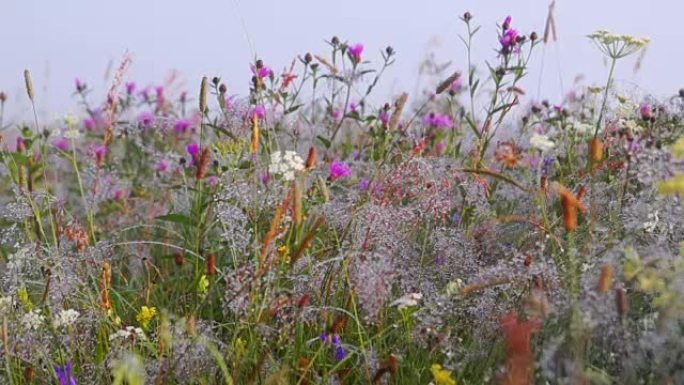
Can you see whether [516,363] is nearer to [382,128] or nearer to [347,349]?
[347,349]

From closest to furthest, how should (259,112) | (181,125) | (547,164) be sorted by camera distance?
(547,164)
(259,112)
(181,125)

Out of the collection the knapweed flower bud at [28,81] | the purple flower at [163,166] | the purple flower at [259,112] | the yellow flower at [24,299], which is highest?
the knapweed flower bud at [28,81]

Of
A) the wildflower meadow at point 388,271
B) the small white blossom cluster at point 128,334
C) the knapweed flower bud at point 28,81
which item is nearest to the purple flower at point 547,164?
the wildflower meadow at point 388,271

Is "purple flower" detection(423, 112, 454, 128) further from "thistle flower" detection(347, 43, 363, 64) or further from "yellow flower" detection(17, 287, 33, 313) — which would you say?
"yellow flower" detection(17, 287, 33, 313)

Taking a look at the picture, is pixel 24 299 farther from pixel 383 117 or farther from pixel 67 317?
pixel 383 117

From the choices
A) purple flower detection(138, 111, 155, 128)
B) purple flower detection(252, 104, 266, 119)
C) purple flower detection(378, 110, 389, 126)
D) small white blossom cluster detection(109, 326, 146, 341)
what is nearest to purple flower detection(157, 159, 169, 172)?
purple flower detection(138, 111, 155, 128)

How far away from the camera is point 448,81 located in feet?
8.79

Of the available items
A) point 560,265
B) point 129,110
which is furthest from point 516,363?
point 129,110

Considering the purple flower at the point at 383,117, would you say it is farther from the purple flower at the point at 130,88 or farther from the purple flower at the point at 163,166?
the purple flower at the point at 130,88

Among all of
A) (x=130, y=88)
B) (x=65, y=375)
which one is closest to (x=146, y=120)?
(x=130, y=88)

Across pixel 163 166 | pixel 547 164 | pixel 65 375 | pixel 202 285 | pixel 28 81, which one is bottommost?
pixel 163 166

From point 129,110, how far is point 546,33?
318cm

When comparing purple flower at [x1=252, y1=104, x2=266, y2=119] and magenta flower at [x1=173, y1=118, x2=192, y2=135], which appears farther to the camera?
magenta flower at [x1=173, y1=118, x2=192, y2=135]

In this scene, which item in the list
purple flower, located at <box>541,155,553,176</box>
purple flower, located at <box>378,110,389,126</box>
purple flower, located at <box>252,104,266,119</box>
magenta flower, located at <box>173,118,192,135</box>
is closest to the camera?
purple flower, located at <box>252,104,266,119</box>
